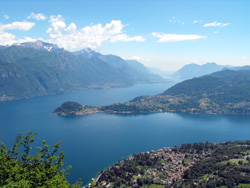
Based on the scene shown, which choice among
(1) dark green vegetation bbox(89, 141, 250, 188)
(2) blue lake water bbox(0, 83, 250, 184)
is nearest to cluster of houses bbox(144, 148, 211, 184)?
(1) dark green vegetation bbox(89, 141, 250, 188)

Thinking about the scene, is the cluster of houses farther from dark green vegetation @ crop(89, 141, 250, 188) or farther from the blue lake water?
the blue lake water

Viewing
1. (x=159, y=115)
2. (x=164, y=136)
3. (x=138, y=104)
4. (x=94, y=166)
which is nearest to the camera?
(x=94, y=166)

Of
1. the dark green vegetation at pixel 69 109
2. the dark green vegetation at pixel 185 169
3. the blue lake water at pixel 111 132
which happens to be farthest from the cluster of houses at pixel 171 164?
the dark green vegetation at pixel 69 109

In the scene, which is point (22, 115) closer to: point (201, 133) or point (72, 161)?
point (72, 161)

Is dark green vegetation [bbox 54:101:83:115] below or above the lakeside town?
above

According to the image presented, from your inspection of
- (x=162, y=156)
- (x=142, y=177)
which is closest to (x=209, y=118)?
(x=162, y=156)

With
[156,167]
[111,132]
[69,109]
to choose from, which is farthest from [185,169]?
[69,109]

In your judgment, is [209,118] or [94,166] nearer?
[94,166]
